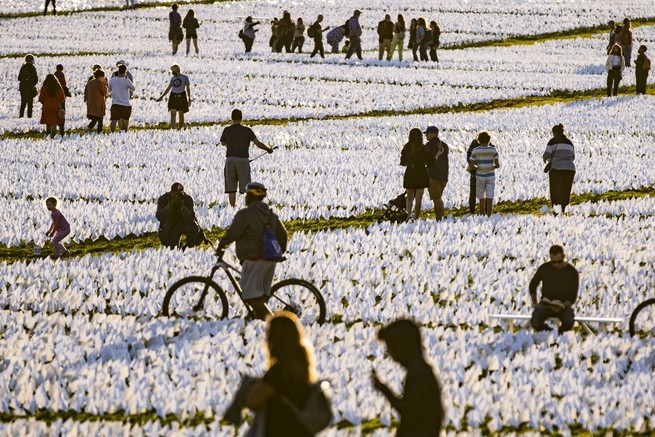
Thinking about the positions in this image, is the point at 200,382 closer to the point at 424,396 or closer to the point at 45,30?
the point at 424,396

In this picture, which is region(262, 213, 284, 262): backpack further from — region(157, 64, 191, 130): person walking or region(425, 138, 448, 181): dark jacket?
region(157, 64, 191, 130): person walking

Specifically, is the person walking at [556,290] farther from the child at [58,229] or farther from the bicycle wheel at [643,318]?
the child at [58,229]

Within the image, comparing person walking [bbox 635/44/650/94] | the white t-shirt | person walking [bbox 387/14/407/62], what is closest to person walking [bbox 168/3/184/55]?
person walking [bbox 387/14/407/62]

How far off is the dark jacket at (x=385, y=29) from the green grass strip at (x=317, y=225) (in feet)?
85.5

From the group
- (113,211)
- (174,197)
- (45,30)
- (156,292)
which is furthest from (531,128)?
(45,30)

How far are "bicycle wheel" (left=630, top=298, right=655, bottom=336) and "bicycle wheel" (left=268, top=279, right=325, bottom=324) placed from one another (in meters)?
3.44

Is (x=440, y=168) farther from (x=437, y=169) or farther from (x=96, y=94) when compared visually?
(x=96, y=94)

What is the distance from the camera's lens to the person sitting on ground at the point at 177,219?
17.3 m

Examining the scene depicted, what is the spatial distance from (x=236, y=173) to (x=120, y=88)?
32.6ft

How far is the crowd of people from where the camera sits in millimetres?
51562

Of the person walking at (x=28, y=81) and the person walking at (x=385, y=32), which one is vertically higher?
the person walking at (x=385, y=32)

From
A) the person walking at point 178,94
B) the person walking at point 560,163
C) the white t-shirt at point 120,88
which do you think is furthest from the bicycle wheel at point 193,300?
the person walking at point 178,94

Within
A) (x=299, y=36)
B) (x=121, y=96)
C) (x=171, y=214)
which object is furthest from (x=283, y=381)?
(x=299, y=36)

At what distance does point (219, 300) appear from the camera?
46.0ft
